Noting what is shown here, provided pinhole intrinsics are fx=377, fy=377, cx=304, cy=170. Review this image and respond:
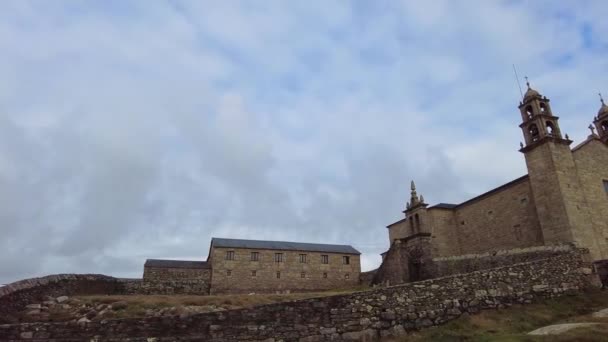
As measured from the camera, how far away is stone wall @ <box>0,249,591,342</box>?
1076cm

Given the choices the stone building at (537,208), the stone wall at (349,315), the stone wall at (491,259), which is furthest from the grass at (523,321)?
the stone building at (537,208)

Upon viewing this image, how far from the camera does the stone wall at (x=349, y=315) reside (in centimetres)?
1076

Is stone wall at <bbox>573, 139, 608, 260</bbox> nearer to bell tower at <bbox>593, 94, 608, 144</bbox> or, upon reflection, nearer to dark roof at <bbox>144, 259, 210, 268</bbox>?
bell tower at <bbox>593, 94, 608, 144</bbox>

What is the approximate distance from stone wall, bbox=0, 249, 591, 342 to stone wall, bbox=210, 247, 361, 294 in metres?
28.1

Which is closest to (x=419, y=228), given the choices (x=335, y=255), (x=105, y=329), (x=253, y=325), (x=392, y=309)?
(x=335, y=255)

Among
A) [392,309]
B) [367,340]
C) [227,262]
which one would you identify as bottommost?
[367,340]

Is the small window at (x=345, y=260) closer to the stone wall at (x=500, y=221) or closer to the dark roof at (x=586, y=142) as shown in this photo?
the stone wall at (x=500, y=221)

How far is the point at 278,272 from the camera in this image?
138ft

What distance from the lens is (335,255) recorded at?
4525 centimetres

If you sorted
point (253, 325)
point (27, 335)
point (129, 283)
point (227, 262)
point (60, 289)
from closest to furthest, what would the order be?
point (27, 335), point (253, 325), point (60, 289), point (129, 283), point (227, 262)

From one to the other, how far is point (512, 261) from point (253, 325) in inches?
654

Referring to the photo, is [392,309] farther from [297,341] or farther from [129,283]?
[129,283]

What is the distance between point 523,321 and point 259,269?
32219mm

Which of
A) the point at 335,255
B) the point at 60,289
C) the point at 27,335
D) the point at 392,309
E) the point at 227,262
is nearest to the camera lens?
the point at 27,335
